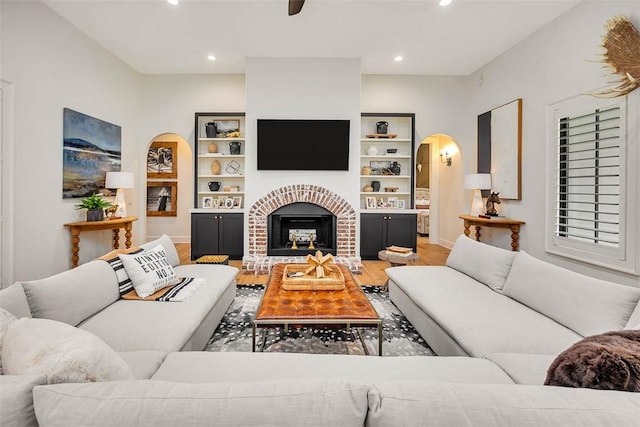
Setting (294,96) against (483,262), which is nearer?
(483,262)

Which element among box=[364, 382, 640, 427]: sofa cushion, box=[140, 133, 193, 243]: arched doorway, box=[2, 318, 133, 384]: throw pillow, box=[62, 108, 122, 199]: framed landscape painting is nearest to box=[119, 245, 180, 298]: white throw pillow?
box=[2, 318, 133, 384]: throw pillow

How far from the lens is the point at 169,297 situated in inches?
90.1

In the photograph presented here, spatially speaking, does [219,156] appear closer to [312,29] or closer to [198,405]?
[312,29]

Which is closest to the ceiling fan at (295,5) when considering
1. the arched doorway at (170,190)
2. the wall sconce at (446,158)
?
the wall sconce at (446,158)

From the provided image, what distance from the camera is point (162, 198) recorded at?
7.41 m

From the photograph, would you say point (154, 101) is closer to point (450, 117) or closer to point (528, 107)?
point (450, 117)

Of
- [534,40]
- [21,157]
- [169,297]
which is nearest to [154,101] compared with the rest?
[21,157]

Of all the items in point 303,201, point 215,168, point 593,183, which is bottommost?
point 303,201

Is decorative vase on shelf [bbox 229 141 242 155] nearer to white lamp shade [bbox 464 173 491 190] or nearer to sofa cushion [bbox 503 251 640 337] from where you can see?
white lamp shade [bbox 464 173 491 190]

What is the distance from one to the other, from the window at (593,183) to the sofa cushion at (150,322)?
3.59m

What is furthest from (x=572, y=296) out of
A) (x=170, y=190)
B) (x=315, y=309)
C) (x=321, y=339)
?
(x=170, y=190)

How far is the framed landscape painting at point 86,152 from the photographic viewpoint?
400 centimetres

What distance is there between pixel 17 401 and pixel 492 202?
17.3 feet

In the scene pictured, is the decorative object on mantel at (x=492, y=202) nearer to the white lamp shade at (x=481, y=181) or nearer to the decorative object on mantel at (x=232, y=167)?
the white lamp shade at (x=481, y=181)
